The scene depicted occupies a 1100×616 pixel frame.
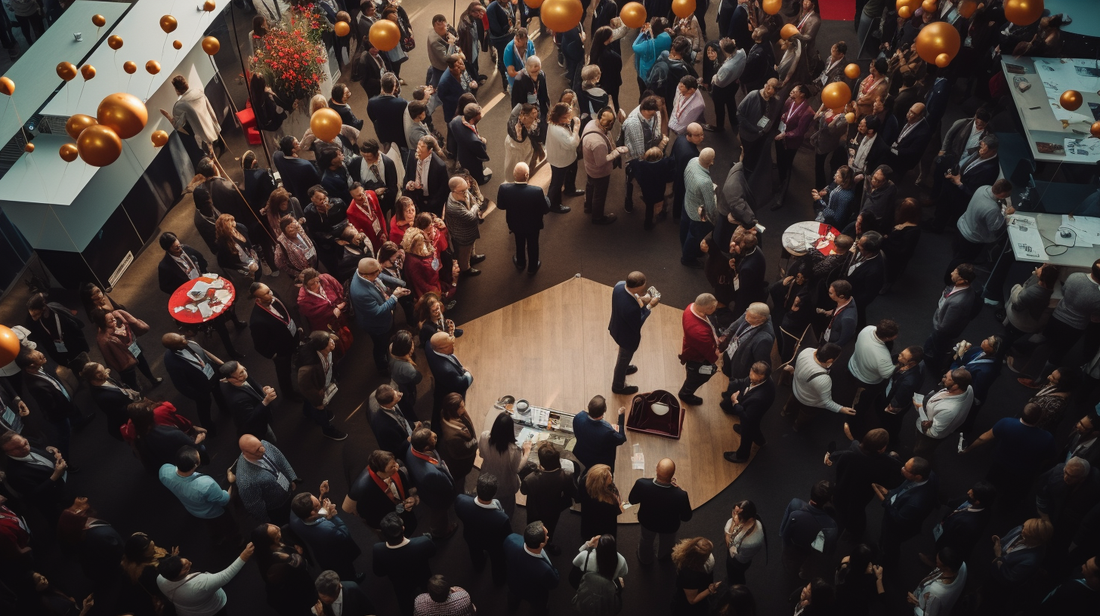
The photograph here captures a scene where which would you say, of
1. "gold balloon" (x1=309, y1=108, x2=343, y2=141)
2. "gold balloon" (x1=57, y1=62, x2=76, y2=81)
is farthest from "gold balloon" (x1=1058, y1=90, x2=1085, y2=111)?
"gold balloon" (x1=57, y1=62, x2=76, y2=81)

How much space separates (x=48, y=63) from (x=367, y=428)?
5475mm

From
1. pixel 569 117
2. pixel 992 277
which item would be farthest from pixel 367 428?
pixel 992 277

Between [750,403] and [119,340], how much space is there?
5139mm

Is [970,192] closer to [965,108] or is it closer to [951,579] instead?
[965,108]

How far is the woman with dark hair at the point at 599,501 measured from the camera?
505 cm

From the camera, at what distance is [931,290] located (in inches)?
315

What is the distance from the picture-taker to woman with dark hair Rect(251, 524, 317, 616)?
478cm

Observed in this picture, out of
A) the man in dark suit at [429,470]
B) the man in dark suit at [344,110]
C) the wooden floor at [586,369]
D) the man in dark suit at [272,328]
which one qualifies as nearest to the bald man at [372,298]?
the man in dark suit at [272,328]

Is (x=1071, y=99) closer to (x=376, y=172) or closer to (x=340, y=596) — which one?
(x=376, y=172)

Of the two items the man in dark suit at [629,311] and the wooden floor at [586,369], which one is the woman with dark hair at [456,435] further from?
the man in dark suit at [629,311]

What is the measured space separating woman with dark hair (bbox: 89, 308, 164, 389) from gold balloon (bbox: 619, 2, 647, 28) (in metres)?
5.84

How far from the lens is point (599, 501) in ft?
16.8

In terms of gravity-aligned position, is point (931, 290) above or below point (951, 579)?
below

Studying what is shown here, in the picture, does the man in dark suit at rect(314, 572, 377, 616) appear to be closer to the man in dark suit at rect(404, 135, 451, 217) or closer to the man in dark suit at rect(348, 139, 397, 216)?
the man in dark suit at rect(348, 139, 397, 216)
